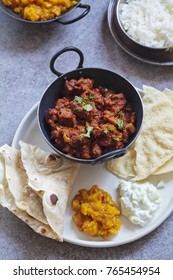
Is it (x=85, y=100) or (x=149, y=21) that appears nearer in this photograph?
(x=85, y=100)

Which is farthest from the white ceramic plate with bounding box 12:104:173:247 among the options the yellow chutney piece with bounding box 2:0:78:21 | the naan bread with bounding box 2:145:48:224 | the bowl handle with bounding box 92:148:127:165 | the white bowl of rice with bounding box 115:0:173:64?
the white bowl of rice with bounding box 115:0:173:64

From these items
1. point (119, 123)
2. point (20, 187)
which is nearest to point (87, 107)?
point (119, 123)

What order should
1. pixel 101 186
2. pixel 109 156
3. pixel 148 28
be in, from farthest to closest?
pixel 148 28, pixel 101 186, pixel 109 156

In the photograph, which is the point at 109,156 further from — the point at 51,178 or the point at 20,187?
the point at 20,187

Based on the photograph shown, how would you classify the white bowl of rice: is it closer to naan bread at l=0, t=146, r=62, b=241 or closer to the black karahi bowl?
the black karahi bowl

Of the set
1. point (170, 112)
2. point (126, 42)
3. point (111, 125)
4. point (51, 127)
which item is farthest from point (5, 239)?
point (126, 42)

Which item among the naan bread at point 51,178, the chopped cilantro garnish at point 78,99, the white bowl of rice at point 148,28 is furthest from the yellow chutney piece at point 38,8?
the naan bread at point 51,178

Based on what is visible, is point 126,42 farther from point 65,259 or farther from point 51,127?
point 65,259
